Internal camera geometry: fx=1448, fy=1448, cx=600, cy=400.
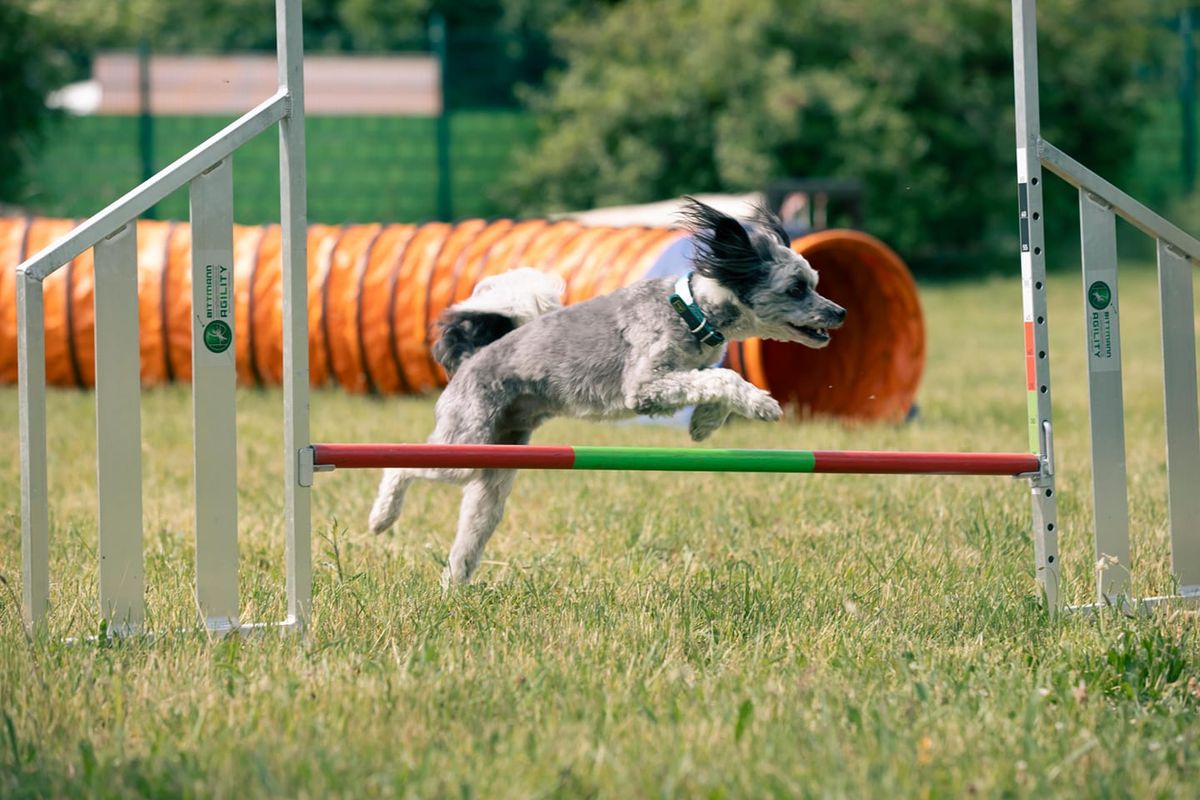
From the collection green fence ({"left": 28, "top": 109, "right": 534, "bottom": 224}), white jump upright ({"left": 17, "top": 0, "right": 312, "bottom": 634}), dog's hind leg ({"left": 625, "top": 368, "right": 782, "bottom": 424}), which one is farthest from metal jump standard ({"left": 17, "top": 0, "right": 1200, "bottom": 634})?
green fence ({"left": 28, "top": 109, "right": 534, "bottom": 224})

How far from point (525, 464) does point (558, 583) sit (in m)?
0.83

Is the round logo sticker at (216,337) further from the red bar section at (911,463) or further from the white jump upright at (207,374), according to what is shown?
the red bar section at (911,463)

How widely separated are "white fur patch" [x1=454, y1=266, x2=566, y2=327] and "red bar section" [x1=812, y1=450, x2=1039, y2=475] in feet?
3.89

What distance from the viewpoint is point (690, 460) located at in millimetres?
3551

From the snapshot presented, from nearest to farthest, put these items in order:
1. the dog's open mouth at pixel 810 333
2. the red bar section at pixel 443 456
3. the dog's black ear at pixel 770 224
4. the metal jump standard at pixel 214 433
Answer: the metal jump standard at pixel 214 433, the red bar section at pixel 443 456, the dog's open mouth at pixel 810 333, the dog's black ear at pixel 770 224

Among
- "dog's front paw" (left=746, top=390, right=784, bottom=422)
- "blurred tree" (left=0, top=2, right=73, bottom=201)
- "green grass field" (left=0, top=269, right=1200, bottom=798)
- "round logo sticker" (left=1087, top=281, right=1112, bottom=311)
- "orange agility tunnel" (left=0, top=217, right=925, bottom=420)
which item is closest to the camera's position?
"green grass field" (left=0, top=269, right=1200, bottom=798)

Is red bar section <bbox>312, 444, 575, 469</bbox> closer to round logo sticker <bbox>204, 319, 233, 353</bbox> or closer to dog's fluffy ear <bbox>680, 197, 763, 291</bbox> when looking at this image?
round logo sticker <bbox>204, 319, 233, 353</bbox>

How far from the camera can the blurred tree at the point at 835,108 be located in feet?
61.3

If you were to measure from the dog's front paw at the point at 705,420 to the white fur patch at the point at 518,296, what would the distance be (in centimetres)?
59

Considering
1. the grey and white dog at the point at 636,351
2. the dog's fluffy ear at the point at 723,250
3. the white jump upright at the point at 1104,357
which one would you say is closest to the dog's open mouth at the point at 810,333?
the grey and white dog at the point at 636,351

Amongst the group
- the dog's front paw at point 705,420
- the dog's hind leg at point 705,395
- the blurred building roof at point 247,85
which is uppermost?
the blurred building roof at point 247,85

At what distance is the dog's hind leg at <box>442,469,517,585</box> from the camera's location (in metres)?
4.41

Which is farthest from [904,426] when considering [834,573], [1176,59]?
[1176,59]

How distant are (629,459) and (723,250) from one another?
0.88 metres
